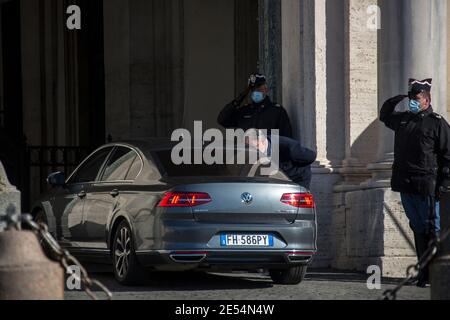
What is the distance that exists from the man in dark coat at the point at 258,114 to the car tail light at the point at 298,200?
2803 millimetres

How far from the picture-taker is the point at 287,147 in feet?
50.3

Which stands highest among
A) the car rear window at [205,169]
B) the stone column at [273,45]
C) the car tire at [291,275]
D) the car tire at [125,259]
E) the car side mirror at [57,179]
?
the stone column at [273,45]

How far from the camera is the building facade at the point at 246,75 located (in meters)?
16.1

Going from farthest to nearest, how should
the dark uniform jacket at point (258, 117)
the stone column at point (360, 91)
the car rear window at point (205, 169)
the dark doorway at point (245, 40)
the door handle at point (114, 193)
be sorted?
the dark doorway at point (245, 40) < the stone column at point (360, 91) < the dark uniform jacket at point (258, 117) < the door handle at point (114, 193) < the car rear window at point (205, 169)

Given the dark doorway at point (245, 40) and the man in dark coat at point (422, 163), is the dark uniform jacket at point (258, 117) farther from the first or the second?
the dark doorway at point (245, 40)

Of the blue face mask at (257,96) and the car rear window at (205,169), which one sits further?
the blue face mask at (257,96)

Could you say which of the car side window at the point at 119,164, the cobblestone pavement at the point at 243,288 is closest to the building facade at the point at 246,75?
the cobblestone pavement at the point at 243,288

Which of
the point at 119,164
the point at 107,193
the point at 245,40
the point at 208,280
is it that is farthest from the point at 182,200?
the point at 245,40

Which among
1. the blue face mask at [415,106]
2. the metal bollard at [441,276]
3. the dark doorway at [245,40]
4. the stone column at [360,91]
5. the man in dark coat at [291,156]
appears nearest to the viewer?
the metal bollard at [441,276]

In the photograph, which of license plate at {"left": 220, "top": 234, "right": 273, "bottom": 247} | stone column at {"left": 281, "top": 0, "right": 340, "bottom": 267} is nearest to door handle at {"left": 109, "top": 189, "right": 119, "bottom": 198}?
license plate at {"left": 220, "top": 234, "right": 273, "bottom": 247}

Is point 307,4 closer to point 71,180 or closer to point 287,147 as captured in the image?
point 287,147

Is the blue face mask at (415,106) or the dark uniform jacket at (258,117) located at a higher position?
the blue face mask at (415,106)
